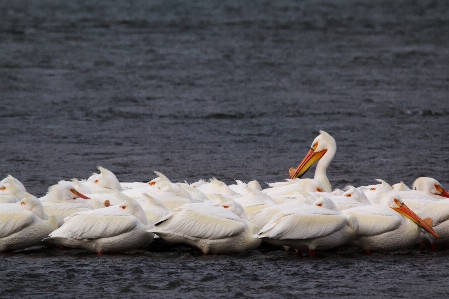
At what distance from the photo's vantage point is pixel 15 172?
10188 mm

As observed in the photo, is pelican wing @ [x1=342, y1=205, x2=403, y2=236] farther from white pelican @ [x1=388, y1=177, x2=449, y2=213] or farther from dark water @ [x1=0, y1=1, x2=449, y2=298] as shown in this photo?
white pelican @ [x1=388, y1=177, x2=449, y2=213]

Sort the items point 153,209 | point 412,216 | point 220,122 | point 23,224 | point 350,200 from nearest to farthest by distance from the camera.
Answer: point 23,224
point 412,216
point 153,209
point 350,200
point 220,122

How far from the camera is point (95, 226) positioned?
7.05 m

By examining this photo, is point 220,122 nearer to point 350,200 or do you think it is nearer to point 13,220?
point 350,200

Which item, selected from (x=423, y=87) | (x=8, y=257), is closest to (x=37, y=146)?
(x=8, y=257)

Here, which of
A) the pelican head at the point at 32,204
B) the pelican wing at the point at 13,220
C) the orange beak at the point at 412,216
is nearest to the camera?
the pelican wing at the point at 13,220

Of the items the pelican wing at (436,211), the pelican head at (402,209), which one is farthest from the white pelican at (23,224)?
the pelican wing at (436,211)

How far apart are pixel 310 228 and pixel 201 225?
0.75m

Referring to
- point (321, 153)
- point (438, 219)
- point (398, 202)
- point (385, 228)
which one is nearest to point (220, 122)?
point (321, 153)

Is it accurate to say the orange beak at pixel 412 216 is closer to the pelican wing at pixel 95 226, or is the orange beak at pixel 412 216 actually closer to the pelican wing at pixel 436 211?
the pelican wing at pixel 436 211

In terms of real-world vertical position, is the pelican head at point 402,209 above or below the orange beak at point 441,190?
below

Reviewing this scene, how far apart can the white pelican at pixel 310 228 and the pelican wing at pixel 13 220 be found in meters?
1.60

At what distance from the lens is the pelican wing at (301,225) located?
23.0 feet

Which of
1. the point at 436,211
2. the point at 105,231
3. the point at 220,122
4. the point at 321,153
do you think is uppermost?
the point at 220,122
